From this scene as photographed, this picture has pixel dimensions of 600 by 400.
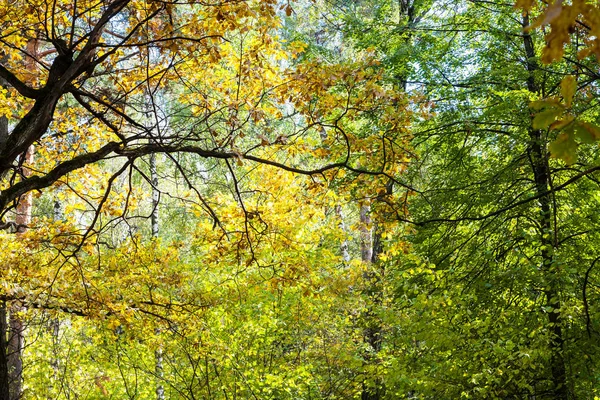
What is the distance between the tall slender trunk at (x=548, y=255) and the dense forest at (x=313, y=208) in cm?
4

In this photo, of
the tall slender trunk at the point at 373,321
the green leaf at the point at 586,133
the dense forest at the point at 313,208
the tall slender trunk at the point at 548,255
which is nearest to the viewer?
the green leaf at the point at 586,133

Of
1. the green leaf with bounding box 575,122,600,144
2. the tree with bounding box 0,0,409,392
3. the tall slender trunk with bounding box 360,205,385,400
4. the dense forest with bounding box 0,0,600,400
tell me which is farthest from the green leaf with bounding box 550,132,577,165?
the tall slender trunk with bounding box 360,205,385,400

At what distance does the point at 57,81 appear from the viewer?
2.99 meters

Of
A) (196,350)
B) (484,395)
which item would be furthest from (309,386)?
(484,395)

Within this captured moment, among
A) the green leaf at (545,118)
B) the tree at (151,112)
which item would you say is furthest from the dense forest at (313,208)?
the green leaf at (545,118)

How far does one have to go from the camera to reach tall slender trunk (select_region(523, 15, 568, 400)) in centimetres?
575

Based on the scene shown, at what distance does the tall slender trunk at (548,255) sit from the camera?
575 centimetres

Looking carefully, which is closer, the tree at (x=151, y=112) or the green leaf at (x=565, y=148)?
the green leaf at (x=565, y=148)

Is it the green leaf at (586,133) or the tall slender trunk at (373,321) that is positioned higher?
the tall slender trunk at (373,321)

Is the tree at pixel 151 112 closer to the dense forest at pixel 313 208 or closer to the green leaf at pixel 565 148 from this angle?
the dense forest at pixel 313 208

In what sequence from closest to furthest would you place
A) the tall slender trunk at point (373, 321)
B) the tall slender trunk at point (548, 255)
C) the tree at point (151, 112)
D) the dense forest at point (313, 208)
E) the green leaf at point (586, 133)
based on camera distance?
the green leaf at point (586, 133), the tree at point (151, 112), the dense forest at point (313, 208), the tall slender trunk at point (548, 255), the tall slender trunk at point (373, 321)

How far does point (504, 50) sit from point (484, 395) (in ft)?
14.2

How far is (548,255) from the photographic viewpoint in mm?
6273

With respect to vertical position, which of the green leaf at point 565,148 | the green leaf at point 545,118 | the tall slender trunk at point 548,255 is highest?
the tall slender trunk at point 548,255
